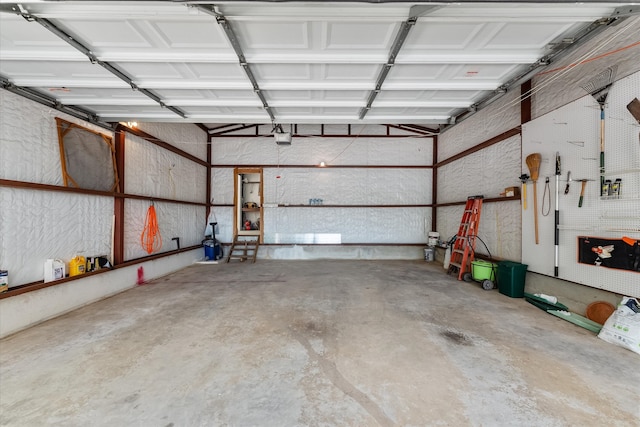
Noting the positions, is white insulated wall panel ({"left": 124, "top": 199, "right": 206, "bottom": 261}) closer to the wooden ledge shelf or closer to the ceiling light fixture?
the wooden ledge shelf

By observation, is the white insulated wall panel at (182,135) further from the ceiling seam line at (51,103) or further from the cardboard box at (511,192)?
the cardboard box at (511,192)

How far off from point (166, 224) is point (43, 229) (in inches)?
94.9

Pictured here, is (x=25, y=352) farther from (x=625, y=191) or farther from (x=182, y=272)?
(x=625, y=191)

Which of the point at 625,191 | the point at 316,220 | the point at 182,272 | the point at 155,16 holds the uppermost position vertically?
the point at 155,16

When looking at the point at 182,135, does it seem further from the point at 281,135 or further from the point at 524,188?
the point at 524,188

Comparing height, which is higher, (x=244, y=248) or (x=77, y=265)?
(x=77, y=265)

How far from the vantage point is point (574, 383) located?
1918 mm

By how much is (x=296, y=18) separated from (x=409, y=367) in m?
3.03

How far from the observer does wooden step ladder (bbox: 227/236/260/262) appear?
23.2 ft

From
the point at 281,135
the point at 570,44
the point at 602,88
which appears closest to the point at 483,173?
the point at 602,88

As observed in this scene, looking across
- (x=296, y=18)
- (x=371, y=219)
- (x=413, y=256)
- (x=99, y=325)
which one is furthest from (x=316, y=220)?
(x=296, y=18)

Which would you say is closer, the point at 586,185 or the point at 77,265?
the point at 586,185

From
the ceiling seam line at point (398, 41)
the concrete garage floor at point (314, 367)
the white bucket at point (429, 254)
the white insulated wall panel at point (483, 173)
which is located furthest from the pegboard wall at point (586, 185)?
the white bucket at point (429, 254)

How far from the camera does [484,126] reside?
532 centimetres
